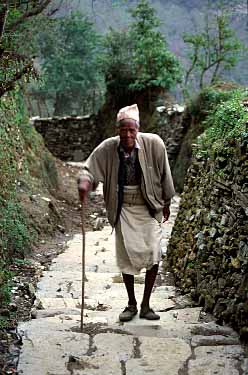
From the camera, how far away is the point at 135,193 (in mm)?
4020

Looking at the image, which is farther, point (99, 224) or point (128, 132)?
point (99, 224)

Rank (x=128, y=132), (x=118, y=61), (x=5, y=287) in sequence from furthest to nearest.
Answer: (x=118, y=61) < (x=5, y=287) < (x=128, y=132)

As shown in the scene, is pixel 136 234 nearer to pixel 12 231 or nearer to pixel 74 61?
pixel 12 231

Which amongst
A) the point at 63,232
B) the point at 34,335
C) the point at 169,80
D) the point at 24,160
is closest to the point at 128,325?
the point at 34,335

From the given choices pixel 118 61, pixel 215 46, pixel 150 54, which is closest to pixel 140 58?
pixel 150 54

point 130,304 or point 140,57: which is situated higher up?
point 140,57

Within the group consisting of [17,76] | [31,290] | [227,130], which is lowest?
[31,290]

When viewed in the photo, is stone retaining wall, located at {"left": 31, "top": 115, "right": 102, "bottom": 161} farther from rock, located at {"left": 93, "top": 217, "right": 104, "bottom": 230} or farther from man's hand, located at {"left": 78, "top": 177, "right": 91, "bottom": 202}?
man's hand, located at {"left": 78, "top": 177, "right": 91, "bottom": 202}

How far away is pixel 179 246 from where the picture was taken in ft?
18.9

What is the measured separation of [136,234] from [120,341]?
2.69 feet

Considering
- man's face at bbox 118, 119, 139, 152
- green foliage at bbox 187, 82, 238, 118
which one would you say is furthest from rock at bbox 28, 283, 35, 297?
green foliage at bbox 187, 82, 238, 118

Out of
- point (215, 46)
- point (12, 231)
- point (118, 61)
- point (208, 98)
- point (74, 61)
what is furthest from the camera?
point (74, 61)

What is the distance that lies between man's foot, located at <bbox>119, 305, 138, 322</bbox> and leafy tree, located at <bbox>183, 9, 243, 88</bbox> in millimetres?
11427

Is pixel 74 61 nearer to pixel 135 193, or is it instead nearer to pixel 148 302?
pixel 135 193
